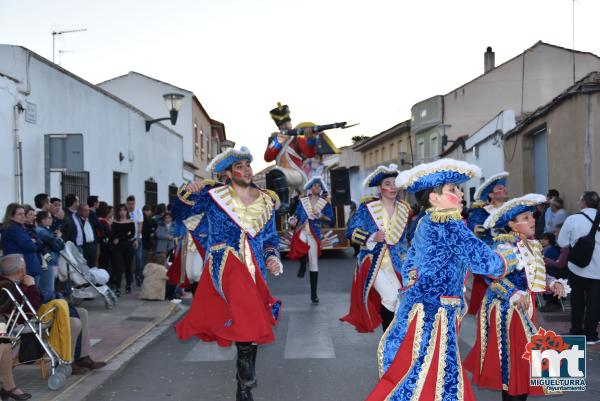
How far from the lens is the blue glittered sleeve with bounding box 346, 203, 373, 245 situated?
274 inches

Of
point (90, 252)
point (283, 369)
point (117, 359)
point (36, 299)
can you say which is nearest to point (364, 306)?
point (283, 369)

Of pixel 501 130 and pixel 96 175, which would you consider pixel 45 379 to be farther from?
pixel 501 130

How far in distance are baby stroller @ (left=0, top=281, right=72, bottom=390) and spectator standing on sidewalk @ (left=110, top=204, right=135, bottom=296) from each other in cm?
656

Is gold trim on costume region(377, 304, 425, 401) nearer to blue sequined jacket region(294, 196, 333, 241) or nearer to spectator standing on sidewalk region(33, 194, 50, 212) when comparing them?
spectator standing on sidewalk region(33, 194, 50, 212)

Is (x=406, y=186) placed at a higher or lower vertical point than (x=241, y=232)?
higher

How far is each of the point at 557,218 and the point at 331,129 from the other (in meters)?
5.05

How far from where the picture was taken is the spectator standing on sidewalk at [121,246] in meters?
12.9

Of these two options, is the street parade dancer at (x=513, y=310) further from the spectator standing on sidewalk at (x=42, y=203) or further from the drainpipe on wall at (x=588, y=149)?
the drainpipe on wall at (x=588, y=149)

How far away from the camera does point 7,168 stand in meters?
10.9

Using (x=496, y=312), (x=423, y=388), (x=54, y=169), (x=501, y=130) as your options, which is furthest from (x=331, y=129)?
(x=423, y=388)

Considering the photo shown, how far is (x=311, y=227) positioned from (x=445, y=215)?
7.89 meters

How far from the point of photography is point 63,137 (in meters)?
10.7

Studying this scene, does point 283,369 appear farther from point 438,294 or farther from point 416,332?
point 438,294

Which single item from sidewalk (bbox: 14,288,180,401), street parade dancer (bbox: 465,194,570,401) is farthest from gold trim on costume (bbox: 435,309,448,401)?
sidewalk (bbox: 14,288,180,401)
